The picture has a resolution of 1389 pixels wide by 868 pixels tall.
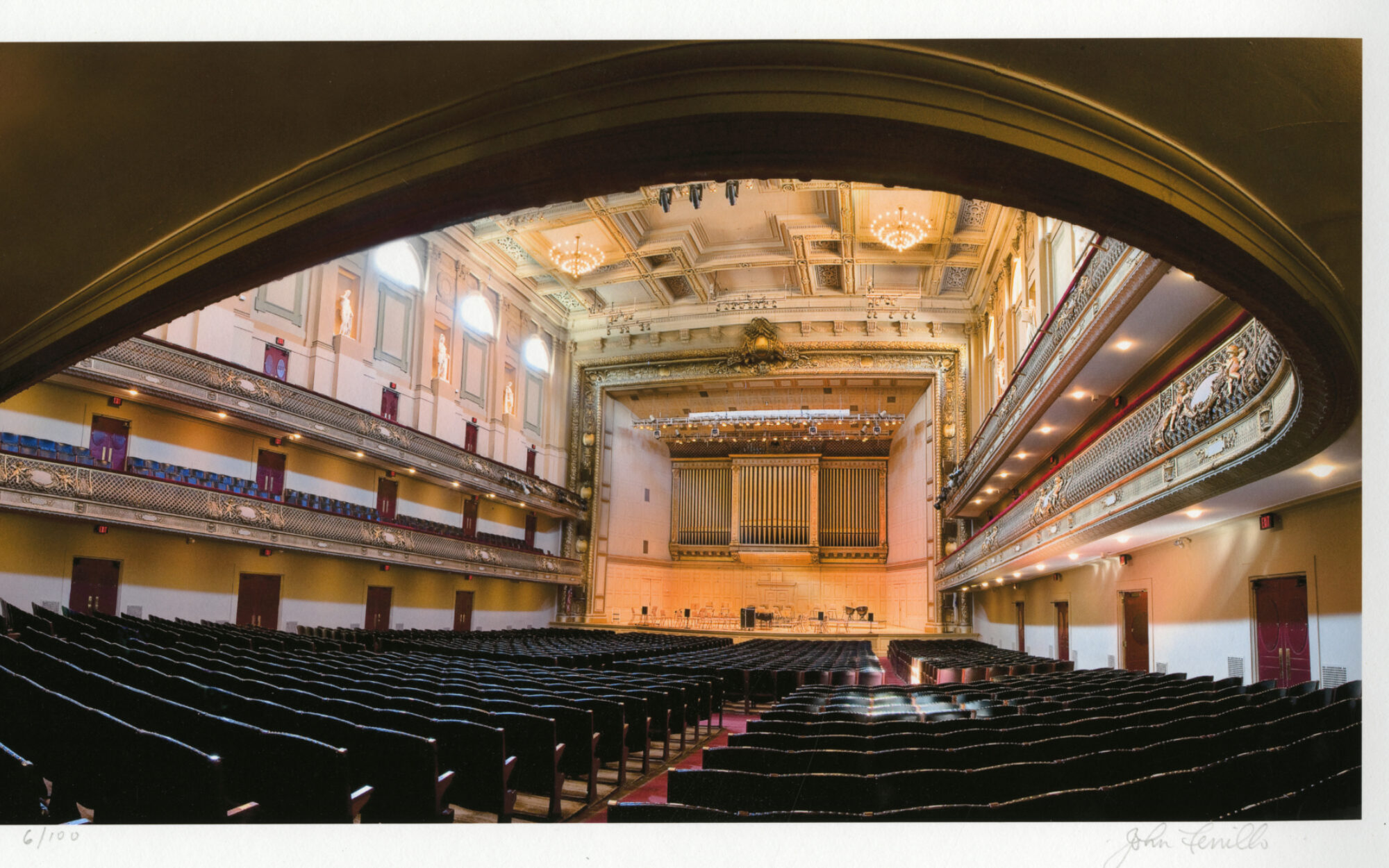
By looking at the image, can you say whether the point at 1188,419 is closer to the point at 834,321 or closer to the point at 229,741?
the point at 229,741

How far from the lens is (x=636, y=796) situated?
5457mm

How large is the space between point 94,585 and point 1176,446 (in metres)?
→ 16.1

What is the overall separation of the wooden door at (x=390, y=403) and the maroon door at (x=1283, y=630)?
17.4 meters

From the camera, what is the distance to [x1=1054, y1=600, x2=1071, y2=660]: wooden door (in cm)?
1653

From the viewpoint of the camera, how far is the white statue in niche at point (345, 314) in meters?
18.7

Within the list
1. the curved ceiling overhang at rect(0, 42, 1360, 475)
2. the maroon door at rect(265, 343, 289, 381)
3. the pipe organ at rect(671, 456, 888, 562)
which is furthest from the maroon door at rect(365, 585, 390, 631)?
the curved ceiling overhang at rect(0, 42, 1360, 475)

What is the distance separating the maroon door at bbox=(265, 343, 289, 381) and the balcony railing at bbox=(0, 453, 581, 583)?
3118 millimetres

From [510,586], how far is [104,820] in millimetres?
22378

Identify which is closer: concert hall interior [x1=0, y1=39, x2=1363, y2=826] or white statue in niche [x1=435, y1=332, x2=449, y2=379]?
concert hall interior [x1=0, y1=39, x2=1363, y2=826]

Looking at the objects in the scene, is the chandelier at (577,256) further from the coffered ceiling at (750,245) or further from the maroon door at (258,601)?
the maroon door at (258,601)

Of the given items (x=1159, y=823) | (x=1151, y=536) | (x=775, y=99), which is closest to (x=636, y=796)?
(x=1159, y=823)

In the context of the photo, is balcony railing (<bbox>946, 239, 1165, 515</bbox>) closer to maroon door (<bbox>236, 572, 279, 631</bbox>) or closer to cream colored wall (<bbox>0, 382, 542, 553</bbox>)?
cream colored wall (<bbox>0, 382, 542, 553</bbox>)

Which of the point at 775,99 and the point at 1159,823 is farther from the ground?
the point at 775,99
